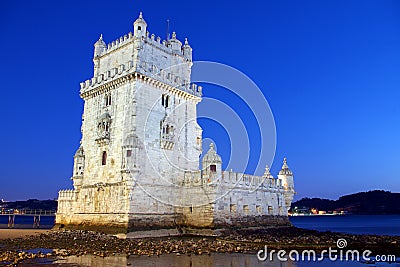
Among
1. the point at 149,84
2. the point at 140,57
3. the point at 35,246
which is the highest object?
the point at 140,57

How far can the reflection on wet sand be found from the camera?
59.2 ft

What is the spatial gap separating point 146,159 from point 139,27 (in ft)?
44.1

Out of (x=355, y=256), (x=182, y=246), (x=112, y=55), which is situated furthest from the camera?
(x=112, y=55)

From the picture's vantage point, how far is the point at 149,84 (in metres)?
36.0

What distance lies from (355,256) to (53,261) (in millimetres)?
17138

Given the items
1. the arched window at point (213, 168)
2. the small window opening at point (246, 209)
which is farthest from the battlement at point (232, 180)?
the small window opening at point (246, 209)

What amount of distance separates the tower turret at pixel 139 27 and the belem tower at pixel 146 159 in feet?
0.33

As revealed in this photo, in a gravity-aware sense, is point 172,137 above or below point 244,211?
above

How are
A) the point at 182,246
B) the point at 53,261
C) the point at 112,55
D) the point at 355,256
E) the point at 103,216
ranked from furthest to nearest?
the point at 112,55 < the point at 103,216 < the point at 182,246 < the point at 355,256 < the point at 53,261

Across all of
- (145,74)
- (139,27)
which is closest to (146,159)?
(145,74)

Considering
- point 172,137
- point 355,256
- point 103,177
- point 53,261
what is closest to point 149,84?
point 172,137

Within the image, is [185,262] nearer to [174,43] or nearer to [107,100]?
[107,100]

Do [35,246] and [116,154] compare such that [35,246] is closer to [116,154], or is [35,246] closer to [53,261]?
[53,261]

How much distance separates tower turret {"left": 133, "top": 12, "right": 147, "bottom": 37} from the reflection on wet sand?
23109 millimetres
